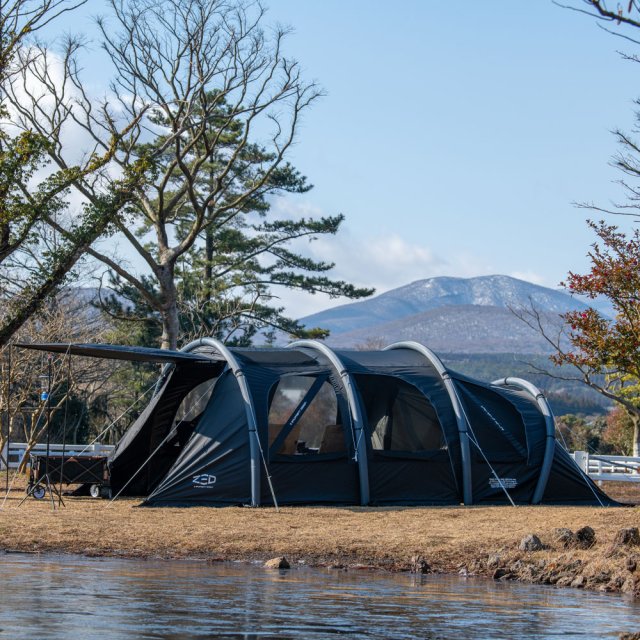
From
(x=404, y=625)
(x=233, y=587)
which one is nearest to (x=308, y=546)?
(x=233, y=587)

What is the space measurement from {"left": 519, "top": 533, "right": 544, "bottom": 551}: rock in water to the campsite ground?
64mm

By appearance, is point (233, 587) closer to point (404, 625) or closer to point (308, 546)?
point (404, 625)

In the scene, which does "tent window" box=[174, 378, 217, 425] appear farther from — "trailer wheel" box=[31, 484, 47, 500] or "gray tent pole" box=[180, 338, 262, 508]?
"trailer wheel" box=[31, 484, 47, 500]

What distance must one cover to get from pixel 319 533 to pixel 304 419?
407 cm

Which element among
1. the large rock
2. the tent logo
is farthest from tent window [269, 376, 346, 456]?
the large rock

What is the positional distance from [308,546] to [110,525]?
2669 mm

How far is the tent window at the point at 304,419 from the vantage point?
16562mm

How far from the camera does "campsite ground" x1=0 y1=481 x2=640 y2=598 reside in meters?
10.6

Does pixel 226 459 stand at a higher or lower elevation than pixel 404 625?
higher

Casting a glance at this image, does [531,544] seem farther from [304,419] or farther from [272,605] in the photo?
[304,419]

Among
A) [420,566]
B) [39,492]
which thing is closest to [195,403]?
[39,492]

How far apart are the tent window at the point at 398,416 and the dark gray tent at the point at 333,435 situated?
2 centimetres

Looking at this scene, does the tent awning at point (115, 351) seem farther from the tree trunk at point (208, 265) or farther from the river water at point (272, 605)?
the tree trunk at point (208, 265)

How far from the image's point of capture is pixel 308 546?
11914mm
